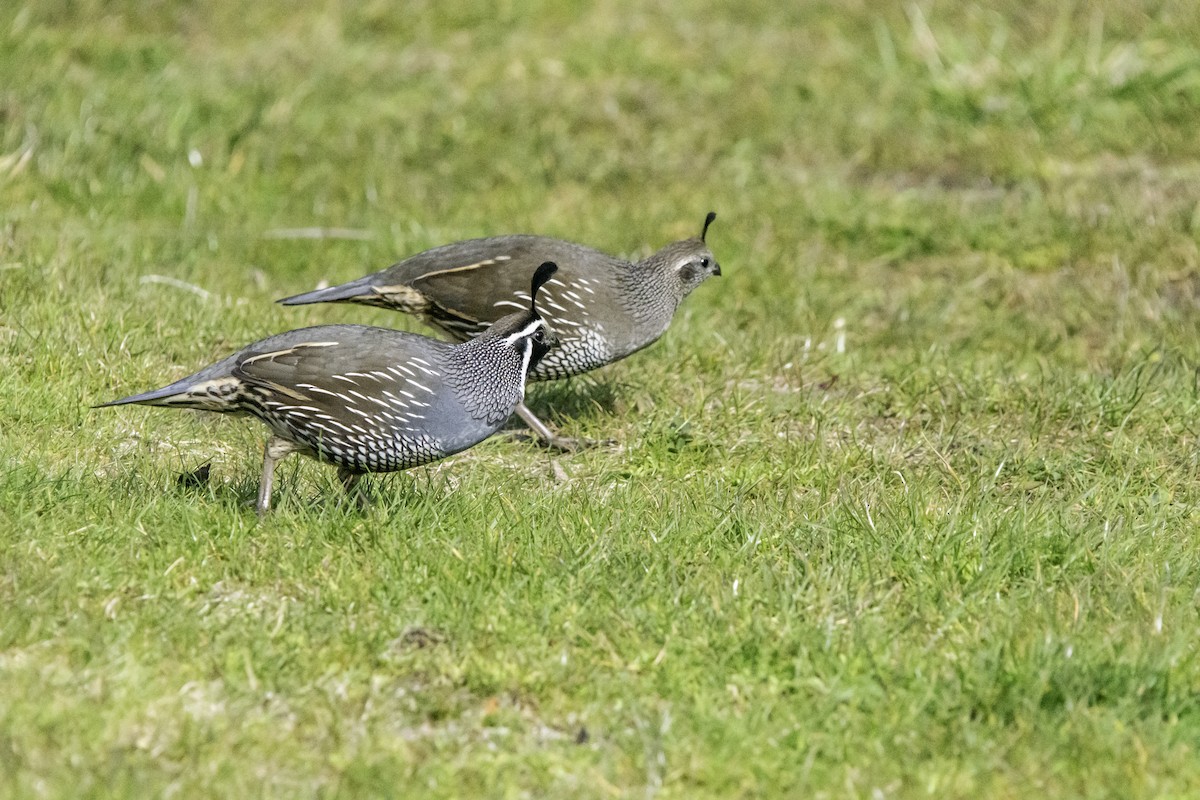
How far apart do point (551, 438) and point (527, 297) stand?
2.03 ft

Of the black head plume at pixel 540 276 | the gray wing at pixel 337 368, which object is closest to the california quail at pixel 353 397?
the gray wing at pixel 337 368

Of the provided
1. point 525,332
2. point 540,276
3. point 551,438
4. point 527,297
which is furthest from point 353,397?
point 527,297

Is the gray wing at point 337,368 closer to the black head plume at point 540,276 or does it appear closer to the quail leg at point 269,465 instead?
the quail leg at point 269,465

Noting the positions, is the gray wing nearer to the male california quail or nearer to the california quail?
the california quail

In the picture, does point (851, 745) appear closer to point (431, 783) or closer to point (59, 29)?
point (431, 783)

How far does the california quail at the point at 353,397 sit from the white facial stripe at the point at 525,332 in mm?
228

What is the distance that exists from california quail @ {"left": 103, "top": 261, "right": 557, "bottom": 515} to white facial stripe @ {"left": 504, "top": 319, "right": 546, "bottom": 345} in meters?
0.23

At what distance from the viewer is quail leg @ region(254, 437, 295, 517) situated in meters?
5.53

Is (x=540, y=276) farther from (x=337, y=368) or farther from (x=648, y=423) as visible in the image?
(x=337, y=368)

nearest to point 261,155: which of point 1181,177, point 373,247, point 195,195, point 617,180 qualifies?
point 195,195

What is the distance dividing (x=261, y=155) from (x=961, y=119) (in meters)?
4.55

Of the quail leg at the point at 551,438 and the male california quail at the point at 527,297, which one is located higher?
the male california quail at the point at 527,297

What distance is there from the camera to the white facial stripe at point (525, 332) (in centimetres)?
608

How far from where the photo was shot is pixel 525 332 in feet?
20.2
